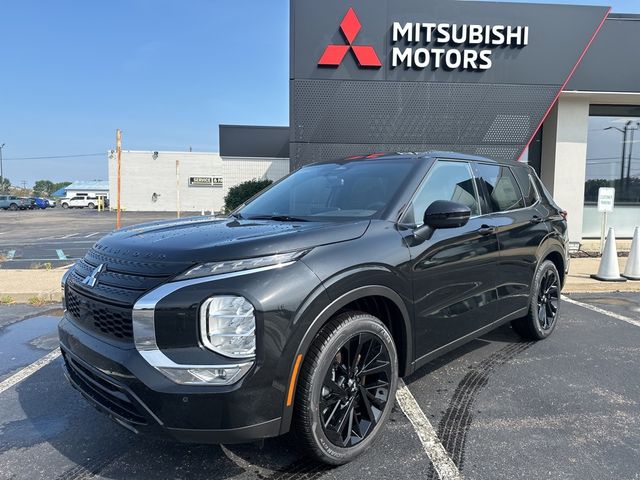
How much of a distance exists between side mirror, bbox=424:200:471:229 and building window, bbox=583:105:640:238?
11512 mm

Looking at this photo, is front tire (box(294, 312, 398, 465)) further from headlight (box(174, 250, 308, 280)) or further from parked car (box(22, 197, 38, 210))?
parked car (box(22, 197, 38, 210))

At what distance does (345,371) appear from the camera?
265 centimetres

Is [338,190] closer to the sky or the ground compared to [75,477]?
closer to the sky

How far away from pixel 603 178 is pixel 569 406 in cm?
1151

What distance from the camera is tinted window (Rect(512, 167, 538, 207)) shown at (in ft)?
15.3

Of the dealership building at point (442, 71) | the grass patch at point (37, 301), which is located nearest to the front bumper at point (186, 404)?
the grass patch at point (37, 301)

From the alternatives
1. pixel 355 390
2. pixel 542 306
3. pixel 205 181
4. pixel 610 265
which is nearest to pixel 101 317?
pixel 355 390

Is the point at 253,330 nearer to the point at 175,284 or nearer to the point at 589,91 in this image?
the point at 175,284

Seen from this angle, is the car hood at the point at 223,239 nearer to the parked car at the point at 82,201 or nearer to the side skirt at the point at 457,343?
the side skirt at the point at 457,343

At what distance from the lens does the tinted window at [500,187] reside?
13.4 feet

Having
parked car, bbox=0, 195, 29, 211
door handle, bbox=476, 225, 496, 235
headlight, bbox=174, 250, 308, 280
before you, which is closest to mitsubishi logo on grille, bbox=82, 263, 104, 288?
headlight, bbox=174, 250, 308, 280

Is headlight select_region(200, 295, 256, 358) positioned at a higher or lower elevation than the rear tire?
higher

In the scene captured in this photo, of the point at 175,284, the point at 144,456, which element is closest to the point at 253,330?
the point at 175,284

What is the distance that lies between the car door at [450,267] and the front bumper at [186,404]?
1262 millimetres
